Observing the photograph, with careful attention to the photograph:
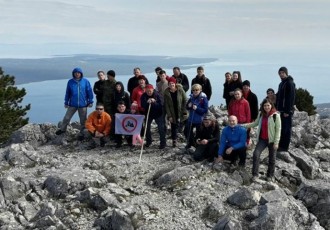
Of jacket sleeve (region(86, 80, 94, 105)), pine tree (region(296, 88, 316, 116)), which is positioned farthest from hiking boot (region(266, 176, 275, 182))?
pine tree (region(296, 88, 316, 116))

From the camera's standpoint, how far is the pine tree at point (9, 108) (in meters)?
31.9

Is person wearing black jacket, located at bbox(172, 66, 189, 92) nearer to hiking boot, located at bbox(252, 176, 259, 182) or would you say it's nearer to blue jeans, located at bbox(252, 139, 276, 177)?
blue jeans, located at bbox(252, 139, 276, 177)

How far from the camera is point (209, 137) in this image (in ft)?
45.4

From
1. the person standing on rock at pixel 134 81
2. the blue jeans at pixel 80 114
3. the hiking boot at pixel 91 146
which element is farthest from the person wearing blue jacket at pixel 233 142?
the blue jeans at pixel 80 114

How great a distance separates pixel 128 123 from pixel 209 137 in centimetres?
376

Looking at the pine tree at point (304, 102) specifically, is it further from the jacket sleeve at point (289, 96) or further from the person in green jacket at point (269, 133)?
the person in green jacket at point (269, 133)

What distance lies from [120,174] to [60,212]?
3.18 meters

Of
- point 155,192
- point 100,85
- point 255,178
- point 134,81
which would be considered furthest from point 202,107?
point 100,85

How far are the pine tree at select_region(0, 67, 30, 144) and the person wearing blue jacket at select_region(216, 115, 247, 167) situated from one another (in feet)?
75.1

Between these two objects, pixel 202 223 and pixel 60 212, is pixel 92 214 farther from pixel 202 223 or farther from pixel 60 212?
pixel 202 223

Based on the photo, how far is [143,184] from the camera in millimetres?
12938

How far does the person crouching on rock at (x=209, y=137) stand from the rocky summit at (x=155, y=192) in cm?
49

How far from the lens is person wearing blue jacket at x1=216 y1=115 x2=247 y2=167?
42.4 ft

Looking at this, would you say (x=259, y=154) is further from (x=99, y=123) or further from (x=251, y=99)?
(x=99, y=123)
